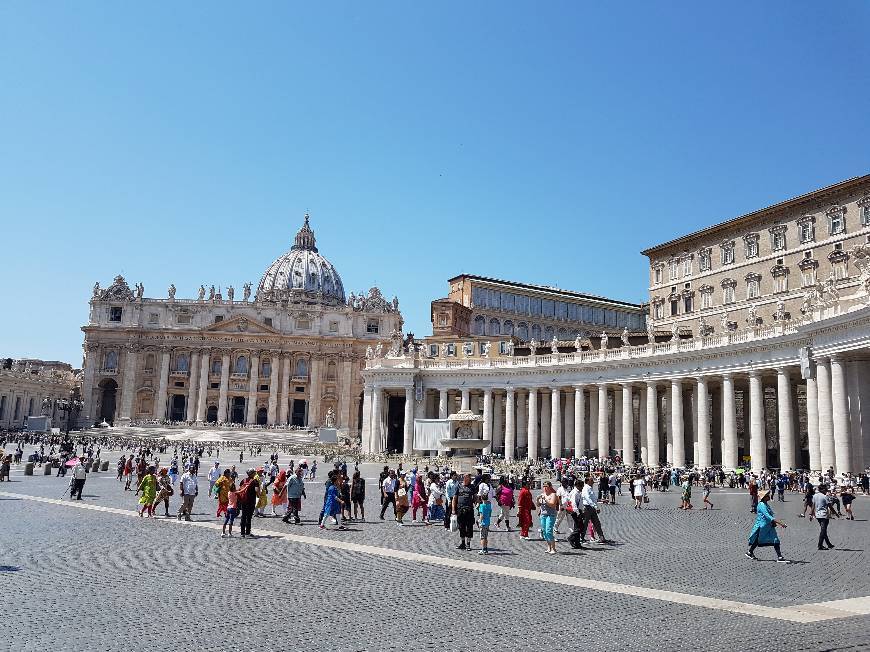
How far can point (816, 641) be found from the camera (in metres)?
8.66

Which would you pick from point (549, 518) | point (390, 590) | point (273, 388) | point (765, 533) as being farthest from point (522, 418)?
point (273, 388)

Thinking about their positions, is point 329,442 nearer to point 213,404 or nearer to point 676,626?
point 213,404

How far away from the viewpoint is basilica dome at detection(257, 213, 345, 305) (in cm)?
15438

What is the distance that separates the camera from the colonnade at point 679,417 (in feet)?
116

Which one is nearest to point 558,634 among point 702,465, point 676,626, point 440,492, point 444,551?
point 676,626

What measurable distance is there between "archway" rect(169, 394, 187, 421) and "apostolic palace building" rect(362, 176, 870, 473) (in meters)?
59.4

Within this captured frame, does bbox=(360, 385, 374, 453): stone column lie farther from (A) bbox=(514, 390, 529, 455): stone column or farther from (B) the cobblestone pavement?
(B) the cobblestone pavement

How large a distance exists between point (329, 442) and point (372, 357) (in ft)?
56.9

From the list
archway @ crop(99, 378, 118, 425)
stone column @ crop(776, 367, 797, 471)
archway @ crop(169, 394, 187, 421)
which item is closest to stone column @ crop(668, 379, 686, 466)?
stone column @ crop(776, 367, 797, 471)

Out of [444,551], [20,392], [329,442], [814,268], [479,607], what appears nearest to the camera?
[479,607]

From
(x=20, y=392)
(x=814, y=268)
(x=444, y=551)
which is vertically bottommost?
(x=444, y=551)

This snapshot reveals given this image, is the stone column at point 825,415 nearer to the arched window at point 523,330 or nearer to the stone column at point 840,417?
the stone column at point 840,417

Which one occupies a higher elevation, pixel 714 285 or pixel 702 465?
pixel 714 285

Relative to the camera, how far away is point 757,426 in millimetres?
43750
